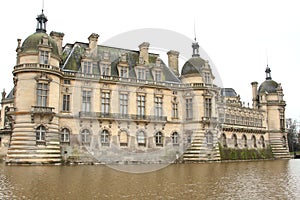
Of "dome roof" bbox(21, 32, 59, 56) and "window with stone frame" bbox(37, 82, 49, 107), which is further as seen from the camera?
"dome roof" bbox(21, 32, 59, 56)

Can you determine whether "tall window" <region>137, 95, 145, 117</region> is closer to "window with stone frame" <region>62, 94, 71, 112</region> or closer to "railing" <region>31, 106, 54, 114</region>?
"window with stone frame" <region>62, 94, 71, 112</region>

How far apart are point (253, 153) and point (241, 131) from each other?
4.50m

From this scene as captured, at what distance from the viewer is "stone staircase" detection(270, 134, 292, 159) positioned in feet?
193

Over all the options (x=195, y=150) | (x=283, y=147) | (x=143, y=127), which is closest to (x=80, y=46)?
(x=143, y=127)

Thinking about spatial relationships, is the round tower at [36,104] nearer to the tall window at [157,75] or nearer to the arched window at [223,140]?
the tall window at [157,75]

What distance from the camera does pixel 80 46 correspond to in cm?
4022

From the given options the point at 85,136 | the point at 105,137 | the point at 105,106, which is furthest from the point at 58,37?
the point at 105,137

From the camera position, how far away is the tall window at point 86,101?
3659 cm

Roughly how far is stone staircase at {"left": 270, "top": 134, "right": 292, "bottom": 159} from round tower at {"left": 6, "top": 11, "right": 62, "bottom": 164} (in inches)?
1628

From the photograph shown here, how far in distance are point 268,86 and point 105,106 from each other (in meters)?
36.6

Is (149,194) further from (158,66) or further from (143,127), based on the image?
(158,66)

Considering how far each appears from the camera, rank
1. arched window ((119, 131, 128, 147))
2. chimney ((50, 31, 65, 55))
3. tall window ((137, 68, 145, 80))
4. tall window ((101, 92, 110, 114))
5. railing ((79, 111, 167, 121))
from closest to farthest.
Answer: railing ((79, 111, 167, 121))
tall window ((101, 92, 110, 114))
arched window ((119, 131, 128, 147))
chimney ((50, 31, 65, 55))
tall window ((137, 68, 145, 80))

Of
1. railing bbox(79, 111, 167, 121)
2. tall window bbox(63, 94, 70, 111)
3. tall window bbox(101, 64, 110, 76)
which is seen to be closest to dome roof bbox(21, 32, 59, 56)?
tall window bbox(63, 94, 70, 111)

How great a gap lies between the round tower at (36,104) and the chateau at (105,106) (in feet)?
0.31
